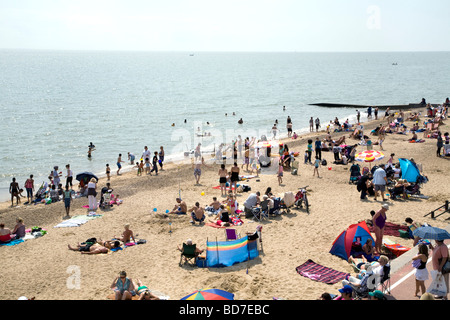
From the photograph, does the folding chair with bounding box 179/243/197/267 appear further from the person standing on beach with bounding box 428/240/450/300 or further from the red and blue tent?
the person standing on beach with bounding box 428/240/450/300

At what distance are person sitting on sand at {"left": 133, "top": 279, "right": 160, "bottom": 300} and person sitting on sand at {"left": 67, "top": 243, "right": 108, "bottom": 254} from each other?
2509 mm

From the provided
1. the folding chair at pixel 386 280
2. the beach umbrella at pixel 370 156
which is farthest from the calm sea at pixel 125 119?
the folding chair at pixel 386 280

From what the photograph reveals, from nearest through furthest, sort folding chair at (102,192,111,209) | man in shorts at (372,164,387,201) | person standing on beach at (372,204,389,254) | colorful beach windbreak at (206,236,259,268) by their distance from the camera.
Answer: person standing on beach at (372,204,389,254) < colorful beach windbreak at (206,236,259,268) < man in shorts at (372,164,387,201) < folding chair at (102,192,111,209)

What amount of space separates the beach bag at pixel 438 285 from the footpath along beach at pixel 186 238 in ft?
1.52

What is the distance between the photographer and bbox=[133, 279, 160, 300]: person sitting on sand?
8367mm

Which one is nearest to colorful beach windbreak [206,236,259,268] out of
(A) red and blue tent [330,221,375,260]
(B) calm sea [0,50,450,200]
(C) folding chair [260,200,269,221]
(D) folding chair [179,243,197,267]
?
(D) folding chair [179,243,197,267]

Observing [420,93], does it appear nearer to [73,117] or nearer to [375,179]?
[73,117]

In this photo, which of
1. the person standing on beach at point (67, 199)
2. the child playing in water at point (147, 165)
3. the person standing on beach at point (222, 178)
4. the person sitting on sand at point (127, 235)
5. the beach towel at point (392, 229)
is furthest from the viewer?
the child playing in water at point (147, 165)

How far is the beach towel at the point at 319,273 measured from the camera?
30.6 feet

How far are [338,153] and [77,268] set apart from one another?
48.9 feet

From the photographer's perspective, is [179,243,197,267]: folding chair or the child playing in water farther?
the child playing in water

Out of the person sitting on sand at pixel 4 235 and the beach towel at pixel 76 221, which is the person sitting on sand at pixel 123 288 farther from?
the beach towel at pixel 76 221

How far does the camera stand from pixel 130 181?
69.9ft
